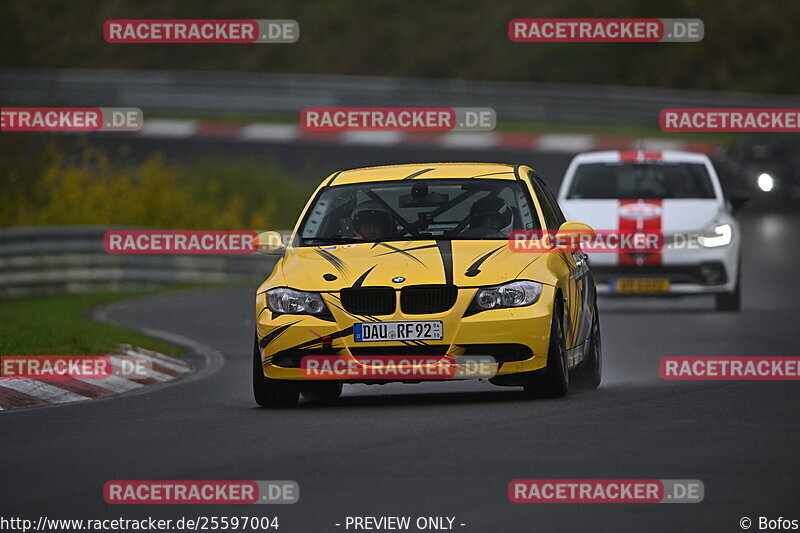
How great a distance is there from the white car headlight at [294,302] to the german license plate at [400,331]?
30cm

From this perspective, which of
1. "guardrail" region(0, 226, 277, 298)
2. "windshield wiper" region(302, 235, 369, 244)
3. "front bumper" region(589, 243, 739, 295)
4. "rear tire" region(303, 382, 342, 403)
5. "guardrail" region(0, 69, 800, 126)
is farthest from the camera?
"guardrail" region(0, 69, 800, 126)

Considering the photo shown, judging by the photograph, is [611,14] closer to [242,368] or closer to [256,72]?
[256,72]

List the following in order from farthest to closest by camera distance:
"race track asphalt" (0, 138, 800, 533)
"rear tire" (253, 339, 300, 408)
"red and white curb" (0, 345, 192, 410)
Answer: "red and white curb" (0, 345, 192, 410) < "rear tire" (253, 339, 300, 408) < "race track asphalt" (0, 138, 800, 533)

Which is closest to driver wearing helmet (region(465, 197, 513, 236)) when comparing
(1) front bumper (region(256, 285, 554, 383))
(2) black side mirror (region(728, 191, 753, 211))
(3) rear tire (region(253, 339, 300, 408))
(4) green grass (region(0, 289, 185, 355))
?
(1) front bumper (region(256, 285, 554, 383))

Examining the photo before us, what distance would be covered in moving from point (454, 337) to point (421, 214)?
1635mm

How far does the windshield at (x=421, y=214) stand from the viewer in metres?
12.7

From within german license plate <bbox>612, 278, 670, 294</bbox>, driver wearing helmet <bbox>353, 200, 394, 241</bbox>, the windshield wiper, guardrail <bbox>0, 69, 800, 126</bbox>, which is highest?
guardrail <bbox>0, 69, 800, 126</bbox>

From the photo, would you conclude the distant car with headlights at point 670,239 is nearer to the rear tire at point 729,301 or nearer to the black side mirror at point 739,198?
the rear tire at point 729,301

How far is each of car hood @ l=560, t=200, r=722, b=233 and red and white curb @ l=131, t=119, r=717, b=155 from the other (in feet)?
65.2

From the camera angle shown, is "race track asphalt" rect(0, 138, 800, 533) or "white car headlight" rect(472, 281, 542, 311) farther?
"white car headlight" rect(472, 281, 542, 311)

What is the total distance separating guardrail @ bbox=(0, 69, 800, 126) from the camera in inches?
1863

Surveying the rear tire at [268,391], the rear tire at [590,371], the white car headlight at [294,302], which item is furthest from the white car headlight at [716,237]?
the white car headlight at [294,302]

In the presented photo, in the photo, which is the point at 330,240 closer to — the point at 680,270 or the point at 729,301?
the point at 680,270

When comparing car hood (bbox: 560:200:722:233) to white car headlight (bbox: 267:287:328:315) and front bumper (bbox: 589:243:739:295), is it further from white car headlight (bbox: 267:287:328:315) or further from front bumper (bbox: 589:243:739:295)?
white car headlight (bbox: 267:287:328:315)
